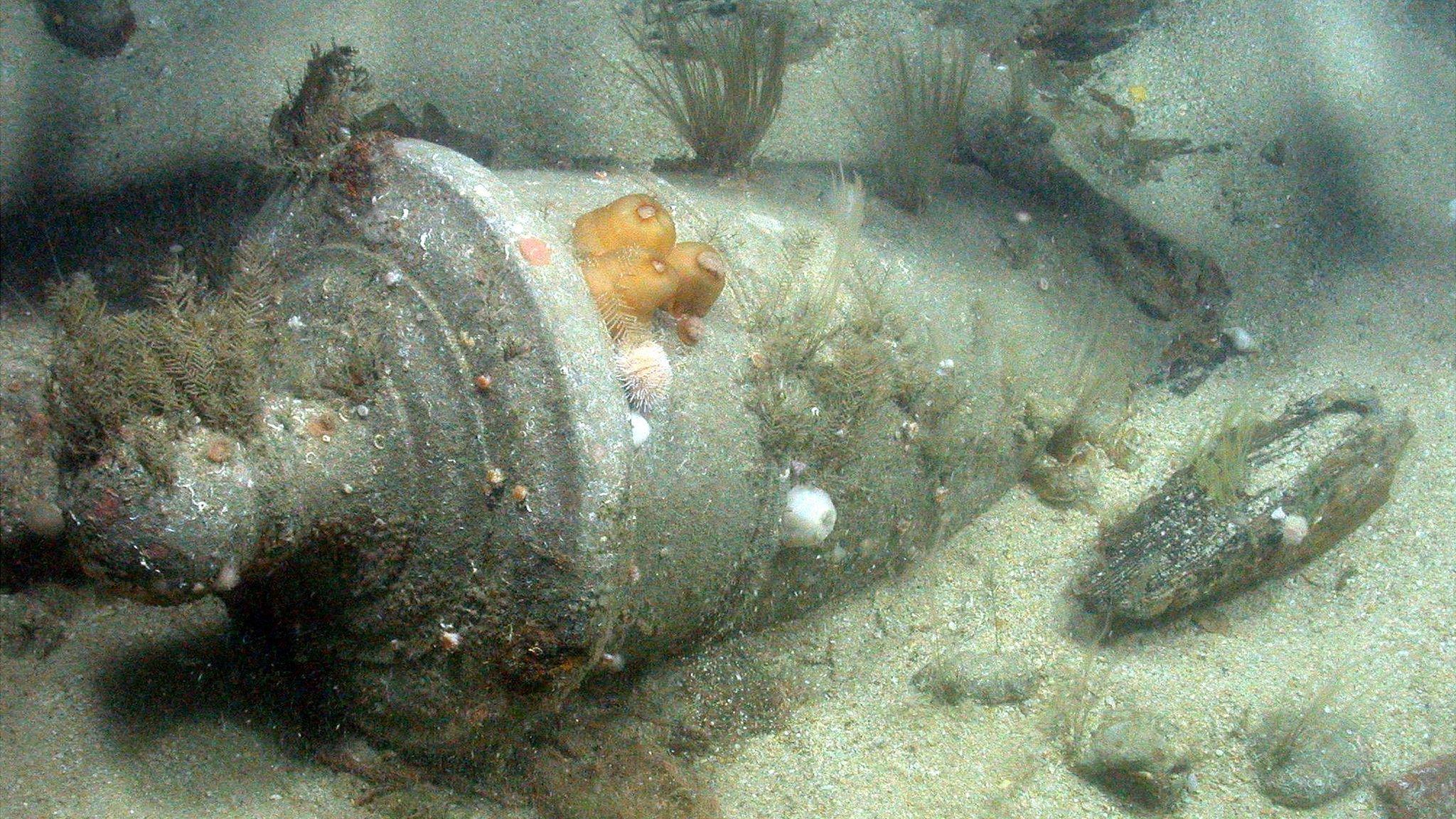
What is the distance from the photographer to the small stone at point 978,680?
3555 mm

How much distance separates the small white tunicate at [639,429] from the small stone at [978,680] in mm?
1900

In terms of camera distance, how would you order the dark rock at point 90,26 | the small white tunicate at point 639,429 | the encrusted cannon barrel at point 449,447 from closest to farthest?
the encrusted cannon barrel at point 449,447 → the small white tunicate at point 639,429 → the dark rock at point 90,26

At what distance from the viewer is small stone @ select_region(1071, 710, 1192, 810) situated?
128 inches

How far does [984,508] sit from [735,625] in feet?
5.91

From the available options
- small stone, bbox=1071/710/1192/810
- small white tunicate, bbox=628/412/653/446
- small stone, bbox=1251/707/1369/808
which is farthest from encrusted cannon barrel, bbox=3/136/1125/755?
small stone, bbox=1251/707/1369/808

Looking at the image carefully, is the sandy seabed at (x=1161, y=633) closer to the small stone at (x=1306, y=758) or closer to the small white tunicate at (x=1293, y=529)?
the small stone at (x=1306, y=758)

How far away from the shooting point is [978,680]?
11.7ft

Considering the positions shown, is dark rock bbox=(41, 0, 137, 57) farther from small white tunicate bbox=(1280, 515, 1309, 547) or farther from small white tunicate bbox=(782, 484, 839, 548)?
small white tunicate bbox=(1280, 515, 1309, 547)

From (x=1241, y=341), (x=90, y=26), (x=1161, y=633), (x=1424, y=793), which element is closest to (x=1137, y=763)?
(x=1161, y=633)

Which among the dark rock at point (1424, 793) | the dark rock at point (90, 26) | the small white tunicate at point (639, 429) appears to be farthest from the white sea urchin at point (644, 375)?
the dark rock at point (90, 26)

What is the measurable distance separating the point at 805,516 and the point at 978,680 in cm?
124

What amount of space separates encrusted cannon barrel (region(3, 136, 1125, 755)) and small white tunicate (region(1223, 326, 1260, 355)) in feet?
11.5

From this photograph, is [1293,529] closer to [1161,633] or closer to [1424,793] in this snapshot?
[1161,633]

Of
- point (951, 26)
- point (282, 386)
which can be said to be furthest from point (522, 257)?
point (951, 26)
